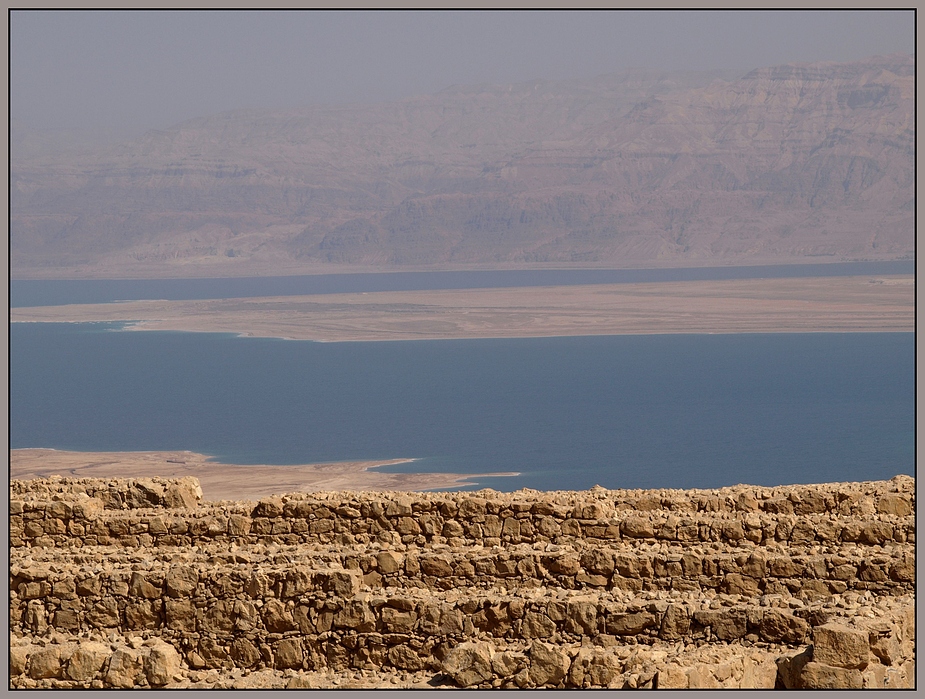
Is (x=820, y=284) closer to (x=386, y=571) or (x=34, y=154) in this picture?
(x=386, y=571)

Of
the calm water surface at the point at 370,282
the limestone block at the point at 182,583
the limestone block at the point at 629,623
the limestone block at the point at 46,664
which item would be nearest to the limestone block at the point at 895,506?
the limestone block at the point at 629,623

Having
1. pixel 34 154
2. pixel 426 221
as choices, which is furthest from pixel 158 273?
pixel 34 154

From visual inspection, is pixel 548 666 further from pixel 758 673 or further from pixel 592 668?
pixel 758 673

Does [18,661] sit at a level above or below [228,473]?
below

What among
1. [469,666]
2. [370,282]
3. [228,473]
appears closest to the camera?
[469,666]

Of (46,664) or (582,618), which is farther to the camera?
(46,664)

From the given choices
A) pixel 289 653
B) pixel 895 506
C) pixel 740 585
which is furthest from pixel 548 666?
pixel 895 506

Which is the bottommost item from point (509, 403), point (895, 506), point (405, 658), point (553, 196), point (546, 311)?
point (405, 658)
